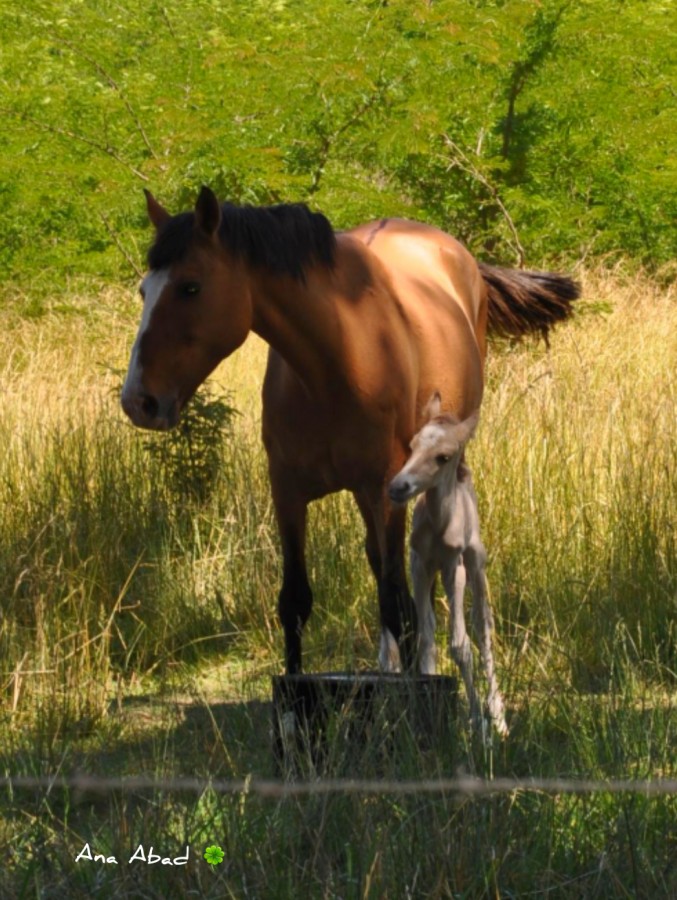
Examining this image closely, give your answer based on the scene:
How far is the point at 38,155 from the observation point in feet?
42.5

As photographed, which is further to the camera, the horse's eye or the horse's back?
the horse's back

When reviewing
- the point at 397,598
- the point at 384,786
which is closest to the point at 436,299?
the point at 397,598

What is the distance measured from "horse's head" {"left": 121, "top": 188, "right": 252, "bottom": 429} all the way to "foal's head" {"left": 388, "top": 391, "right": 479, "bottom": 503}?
2.27ft

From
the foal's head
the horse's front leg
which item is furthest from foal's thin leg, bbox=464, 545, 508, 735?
the horse's front leg

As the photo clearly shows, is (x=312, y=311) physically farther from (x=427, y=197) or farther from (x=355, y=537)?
(x=427, y=197)

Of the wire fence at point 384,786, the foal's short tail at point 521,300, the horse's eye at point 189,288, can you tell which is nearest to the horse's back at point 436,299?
the foal's short tail at point 521,300

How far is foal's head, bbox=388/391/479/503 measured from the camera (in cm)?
480

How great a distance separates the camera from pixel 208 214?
502 cm

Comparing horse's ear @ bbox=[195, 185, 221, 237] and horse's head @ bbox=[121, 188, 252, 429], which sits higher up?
horse's ear @ bbox=[195, 185, 221, 237]

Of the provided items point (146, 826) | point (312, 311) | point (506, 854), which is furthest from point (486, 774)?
point (312, 311)

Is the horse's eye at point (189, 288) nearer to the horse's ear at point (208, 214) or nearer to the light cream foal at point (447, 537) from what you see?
the horse's ear at point (208, 214)

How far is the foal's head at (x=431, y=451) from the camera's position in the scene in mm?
4805

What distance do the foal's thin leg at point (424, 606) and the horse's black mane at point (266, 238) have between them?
3.55ft

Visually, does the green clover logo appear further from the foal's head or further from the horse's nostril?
the horse's nostril
